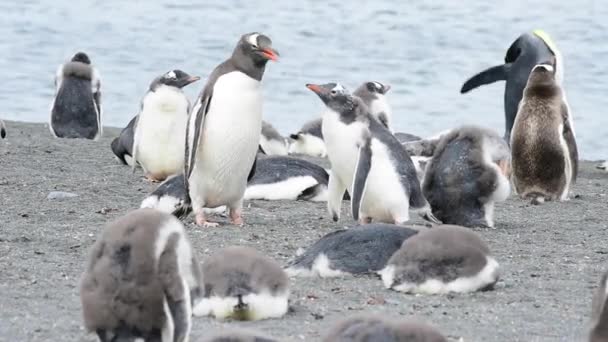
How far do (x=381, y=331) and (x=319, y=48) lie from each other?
21.7m

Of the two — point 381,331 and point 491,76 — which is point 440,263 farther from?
point 491,76

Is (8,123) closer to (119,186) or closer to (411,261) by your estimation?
(119,186)

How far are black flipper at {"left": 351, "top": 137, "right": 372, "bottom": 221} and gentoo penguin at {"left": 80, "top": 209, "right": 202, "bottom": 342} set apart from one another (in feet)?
11.6

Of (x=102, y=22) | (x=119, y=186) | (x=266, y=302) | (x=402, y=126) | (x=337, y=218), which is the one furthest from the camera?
(x=102, y=22)

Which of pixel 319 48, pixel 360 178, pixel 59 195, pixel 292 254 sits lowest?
pixel 319 48

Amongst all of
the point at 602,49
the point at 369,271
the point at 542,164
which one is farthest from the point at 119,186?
the point at 602,49

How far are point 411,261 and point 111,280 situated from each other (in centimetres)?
185

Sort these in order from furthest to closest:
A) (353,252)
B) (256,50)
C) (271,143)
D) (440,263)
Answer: (271,143) < (256,50) < (353,252) < (440,263)

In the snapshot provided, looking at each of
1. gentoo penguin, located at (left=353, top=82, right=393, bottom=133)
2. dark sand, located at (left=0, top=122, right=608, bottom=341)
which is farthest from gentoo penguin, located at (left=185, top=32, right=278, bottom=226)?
gentoo penguin, located at (left=353, top=82, right=393, bottom=133)

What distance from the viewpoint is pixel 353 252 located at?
6754mm

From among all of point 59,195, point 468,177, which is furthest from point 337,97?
point 59,195

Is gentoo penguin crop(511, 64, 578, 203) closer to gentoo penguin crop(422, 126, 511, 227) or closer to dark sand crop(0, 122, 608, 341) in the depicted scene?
dark sand crop(0, 122, 608, 341)

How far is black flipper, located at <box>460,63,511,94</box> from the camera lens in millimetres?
15102

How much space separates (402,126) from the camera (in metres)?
17.5
